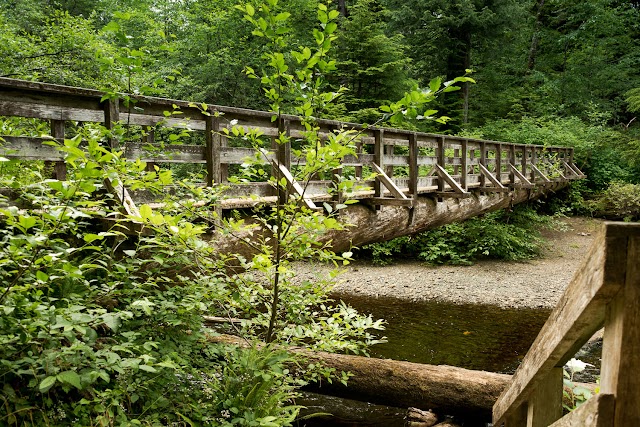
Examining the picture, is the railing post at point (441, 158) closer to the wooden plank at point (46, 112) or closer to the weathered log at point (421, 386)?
the weathered log at point (421, 386)

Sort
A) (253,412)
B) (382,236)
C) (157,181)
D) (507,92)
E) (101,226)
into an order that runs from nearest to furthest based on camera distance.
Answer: (157,181) → (253,412) → (101,226) → (382,236) → (507,92)

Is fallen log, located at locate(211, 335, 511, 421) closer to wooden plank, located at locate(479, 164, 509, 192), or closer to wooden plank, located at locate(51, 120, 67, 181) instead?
wooden plank, located at locate(51, 120, 67, 181)

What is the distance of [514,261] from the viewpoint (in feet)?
48.4

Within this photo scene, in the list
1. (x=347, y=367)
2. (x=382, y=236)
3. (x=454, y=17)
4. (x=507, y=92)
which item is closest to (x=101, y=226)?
(x=347, y=367)

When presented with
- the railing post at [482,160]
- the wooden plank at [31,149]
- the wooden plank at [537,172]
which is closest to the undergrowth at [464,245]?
the wooden plank at [537,172]

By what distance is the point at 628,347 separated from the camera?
3.32 ft

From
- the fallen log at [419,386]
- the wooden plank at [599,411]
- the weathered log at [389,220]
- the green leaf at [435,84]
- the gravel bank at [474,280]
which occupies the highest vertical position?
the green leaf at [435,84]

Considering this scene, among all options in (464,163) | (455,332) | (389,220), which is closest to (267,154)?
(389,220)

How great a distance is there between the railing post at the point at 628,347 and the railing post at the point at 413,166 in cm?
713

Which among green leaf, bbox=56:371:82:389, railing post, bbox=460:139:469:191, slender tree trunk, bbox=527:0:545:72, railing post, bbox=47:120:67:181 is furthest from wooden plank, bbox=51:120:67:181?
slender tree trunk, bbox=527:0:545:72

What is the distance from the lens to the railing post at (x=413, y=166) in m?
8.18

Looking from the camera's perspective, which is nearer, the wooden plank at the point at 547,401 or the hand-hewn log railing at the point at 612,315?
the hand-hewn log railing at the point at 612,315

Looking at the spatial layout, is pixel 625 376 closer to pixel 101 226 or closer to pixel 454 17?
pixel 101 226

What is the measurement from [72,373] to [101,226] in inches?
73.8
